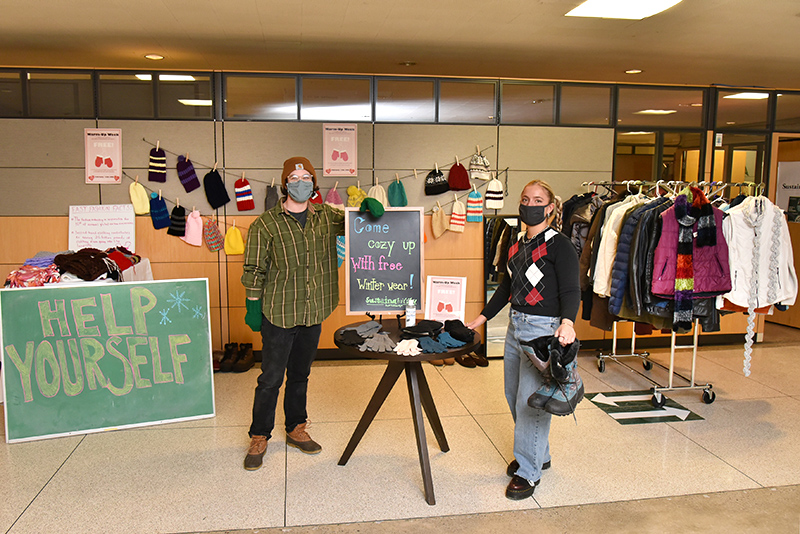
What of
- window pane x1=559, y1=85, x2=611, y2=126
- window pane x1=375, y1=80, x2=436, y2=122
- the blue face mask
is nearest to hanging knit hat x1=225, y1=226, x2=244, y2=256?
window pane x1=375, y1=80, x2=436, y2=122

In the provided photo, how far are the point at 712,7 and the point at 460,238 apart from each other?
2468 millimetres

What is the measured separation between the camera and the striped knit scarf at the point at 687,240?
3.63m

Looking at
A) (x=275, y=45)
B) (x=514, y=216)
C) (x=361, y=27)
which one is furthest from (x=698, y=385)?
(x=275, y=45)

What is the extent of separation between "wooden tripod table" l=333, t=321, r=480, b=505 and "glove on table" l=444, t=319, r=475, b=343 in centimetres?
3

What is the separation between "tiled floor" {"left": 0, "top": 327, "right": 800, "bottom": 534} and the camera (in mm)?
2615

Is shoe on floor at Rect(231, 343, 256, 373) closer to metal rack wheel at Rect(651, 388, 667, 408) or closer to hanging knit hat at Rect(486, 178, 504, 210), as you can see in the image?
hanging knit hat at Rect(486, 178, 504, 210)

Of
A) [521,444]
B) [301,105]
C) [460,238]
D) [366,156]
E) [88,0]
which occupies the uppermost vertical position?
[88,0]

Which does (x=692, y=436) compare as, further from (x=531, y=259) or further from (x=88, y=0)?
(x=88, y=0)

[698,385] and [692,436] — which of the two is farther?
[698,385]

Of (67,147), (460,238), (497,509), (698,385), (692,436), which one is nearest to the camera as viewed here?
(497,509)

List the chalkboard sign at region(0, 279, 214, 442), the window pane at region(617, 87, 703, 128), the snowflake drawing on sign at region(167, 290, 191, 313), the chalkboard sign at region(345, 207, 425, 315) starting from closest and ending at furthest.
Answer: the chalkboard sign at region(345, 207, 425, 315), the chalkboard sign at region(0, 279, 214, 442), the snowflake drawing on sign at region(167, 290, 191, 313), the window pane at region(617, 87, 703, 128)

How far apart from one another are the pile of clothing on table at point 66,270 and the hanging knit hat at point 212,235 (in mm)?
978

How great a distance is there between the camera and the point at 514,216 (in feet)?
16.8

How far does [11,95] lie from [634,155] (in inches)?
210
